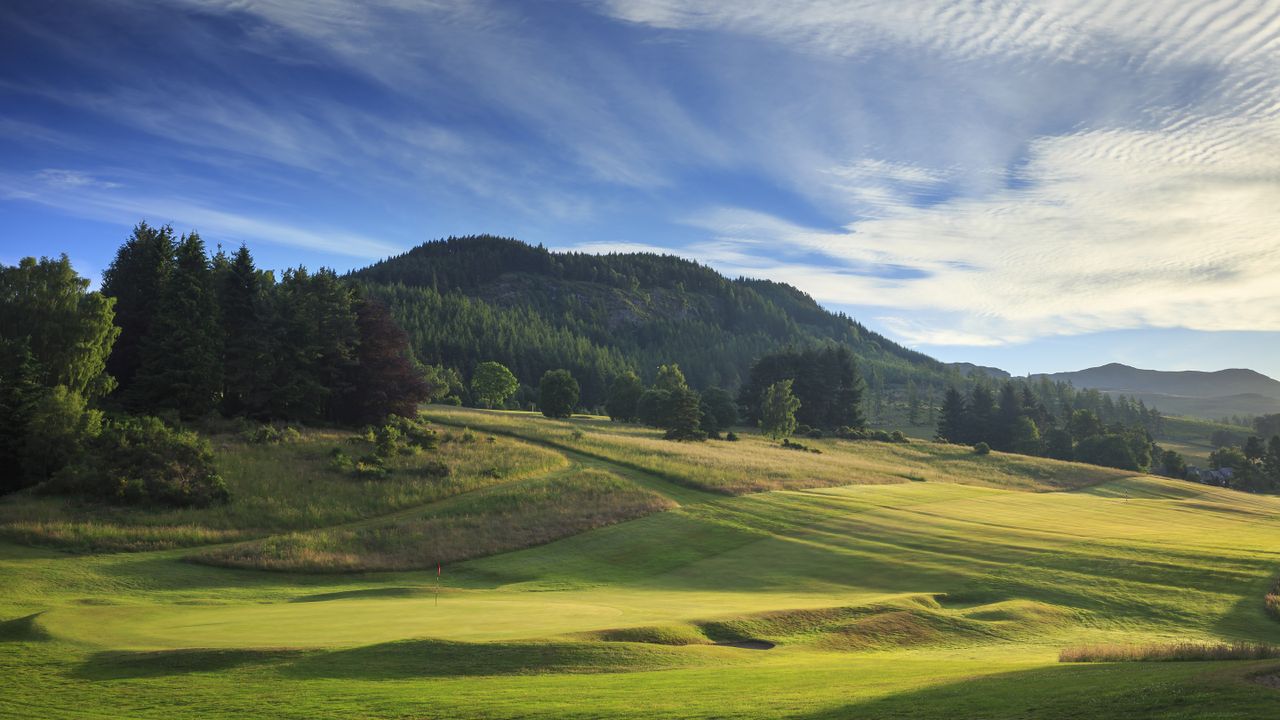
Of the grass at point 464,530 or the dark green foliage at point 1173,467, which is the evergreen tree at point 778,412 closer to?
the grass at point 464,530

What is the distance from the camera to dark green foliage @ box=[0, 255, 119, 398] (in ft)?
140

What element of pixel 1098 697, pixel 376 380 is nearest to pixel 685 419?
pixel 376 380

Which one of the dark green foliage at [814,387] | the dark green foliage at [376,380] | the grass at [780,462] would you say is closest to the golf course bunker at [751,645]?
the grass at [780,462]

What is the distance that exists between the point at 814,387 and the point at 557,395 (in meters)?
48.0

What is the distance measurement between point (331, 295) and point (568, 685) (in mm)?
54598

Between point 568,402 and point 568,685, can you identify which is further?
point 568,402

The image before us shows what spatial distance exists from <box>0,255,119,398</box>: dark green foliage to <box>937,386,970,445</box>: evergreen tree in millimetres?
126298

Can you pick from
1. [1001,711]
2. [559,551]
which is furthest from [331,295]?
[1001,711]

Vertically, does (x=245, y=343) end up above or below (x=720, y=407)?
above

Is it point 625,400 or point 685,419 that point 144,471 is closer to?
point 685,419

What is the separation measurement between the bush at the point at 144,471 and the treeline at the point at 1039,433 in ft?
357

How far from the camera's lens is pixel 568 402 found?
10206 centimetres

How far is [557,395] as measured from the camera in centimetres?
10119

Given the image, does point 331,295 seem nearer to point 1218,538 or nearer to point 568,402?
point 568,402
